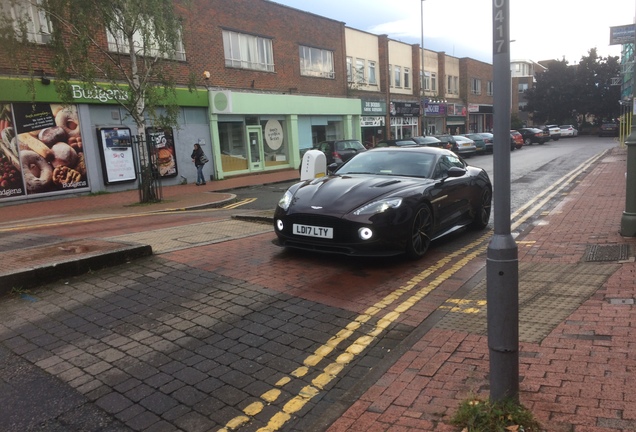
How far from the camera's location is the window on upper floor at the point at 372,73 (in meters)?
35.0

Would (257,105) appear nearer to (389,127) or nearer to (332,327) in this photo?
(389,127)

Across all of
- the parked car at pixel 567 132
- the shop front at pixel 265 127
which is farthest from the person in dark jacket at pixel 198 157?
the parked car at pixel 567 132

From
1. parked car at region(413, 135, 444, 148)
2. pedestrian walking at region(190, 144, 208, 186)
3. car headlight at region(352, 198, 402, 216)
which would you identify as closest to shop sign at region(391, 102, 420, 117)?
parked car at region(413, 135, 444, 148)

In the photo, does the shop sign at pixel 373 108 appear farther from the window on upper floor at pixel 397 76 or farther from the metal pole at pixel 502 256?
the metal pole at pixel 502 256

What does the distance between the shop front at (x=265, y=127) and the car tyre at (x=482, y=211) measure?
51.9ft

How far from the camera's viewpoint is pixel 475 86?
52.5 metres

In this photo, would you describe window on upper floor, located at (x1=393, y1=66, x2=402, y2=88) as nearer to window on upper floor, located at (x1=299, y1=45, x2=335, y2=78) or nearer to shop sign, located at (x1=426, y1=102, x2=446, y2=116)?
shop sign, located at (x1=426, y1=102, x2=446, y2=116)

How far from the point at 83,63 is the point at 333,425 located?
535 inches

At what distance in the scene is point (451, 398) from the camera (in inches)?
117

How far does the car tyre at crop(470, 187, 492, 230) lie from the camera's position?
27.0 ft

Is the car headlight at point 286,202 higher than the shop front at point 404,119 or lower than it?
lower

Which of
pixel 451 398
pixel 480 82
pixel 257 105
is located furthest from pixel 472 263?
pixel 480 82

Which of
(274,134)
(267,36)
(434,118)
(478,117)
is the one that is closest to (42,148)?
(274,134)

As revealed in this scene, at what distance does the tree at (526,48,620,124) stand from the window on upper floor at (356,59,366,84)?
1637 inches
